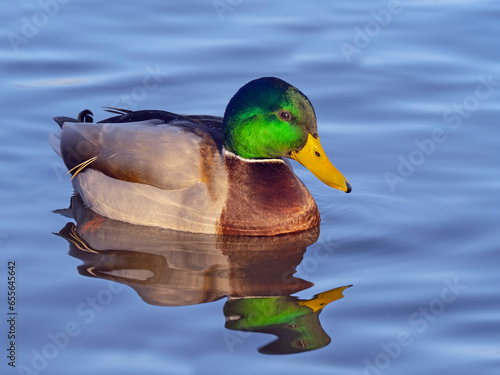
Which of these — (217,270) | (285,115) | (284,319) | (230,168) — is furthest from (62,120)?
(284,319)

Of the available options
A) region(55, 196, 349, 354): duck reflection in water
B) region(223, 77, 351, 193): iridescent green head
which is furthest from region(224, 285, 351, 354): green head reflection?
region(223, 77, 351, 193): iridescent green head

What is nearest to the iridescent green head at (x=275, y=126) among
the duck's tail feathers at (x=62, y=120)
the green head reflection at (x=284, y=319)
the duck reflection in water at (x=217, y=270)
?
the duck reflection in water at (x=217, y=270)

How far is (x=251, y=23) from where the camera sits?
12.1m

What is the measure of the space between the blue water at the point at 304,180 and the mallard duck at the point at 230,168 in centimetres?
29

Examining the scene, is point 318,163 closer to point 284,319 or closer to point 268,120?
point 268,120

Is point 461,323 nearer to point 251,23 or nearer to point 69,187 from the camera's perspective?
point 69,187

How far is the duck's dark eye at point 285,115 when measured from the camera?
7883mm

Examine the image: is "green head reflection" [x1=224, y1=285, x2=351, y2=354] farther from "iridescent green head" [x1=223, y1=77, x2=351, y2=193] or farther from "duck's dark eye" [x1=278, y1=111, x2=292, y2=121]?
"duck's dark eye" [x1=278, y1=111, x2=292, y2=121]

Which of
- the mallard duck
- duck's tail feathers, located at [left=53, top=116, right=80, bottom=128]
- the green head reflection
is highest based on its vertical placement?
duck's tail feathers, located at [left=53, top=116, right=80, bottom=128]

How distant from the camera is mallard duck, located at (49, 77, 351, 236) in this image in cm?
794

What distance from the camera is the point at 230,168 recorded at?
8125 mm

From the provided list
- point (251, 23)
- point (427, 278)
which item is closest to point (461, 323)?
point (427, 278)

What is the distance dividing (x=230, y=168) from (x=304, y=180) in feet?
4.56

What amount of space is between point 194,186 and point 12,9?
5.20m
